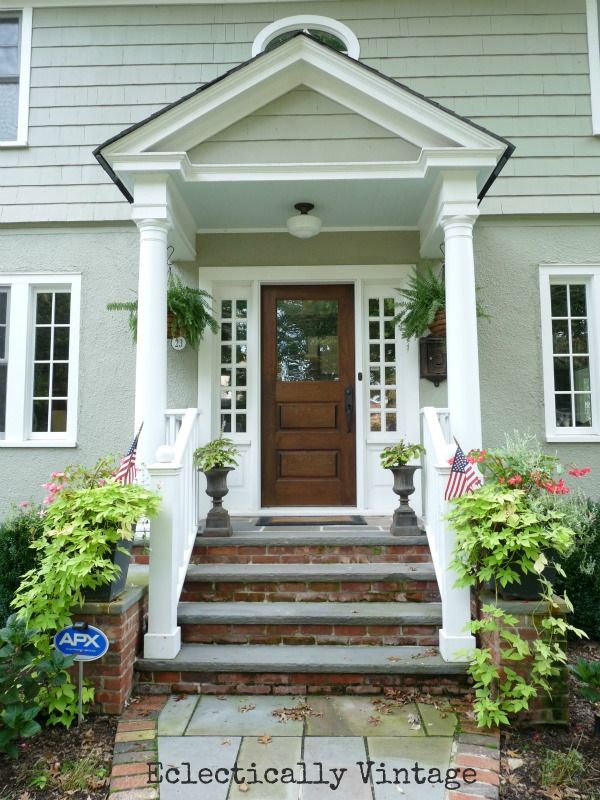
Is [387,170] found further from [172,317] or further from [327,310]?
[172,317]

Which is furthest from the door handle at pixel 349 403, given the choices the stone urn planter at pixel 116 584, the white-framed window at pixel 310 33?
the white-framed window at pixel 310 33

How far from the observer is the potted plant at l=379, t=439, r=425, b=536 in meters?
3.87

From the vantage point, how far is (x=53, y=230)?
4.98m

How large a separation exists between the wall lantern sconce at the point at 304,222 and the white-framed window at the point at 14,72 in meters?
2.71

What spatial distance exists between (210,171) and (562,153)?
125 inches

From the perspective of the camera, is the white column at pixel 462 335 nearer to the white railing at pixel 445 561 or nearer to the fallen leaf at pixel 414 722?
the white railing at pixel 445 561

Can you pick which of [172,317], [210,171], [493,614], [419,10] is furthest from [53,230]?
[493,614]

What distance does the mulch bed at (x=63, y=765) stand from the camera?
2.21 meters

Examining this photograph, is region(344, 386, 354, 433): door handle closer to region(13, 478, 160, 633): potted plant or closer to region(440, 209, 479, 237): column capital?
region(440, 209, 479, 237): column capital

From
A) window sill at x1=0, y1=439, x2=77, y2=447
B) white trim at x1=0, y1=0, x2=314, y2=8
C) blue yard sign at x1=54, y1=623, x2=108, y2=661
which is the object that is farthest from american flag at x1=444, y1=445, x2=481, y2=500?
white trim at x1=0, y1=0, x2=314, y2=8

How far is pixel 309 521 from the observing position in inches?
174

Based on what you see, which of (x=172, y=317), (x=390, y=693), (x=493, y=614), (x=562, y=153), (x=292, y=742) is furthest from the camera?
(x=562, y=153)

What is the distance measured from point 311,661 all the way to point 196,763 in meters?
0.83

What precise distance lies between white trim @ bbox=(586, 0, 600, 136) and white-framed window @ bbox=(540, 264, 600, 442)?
1.31 m
